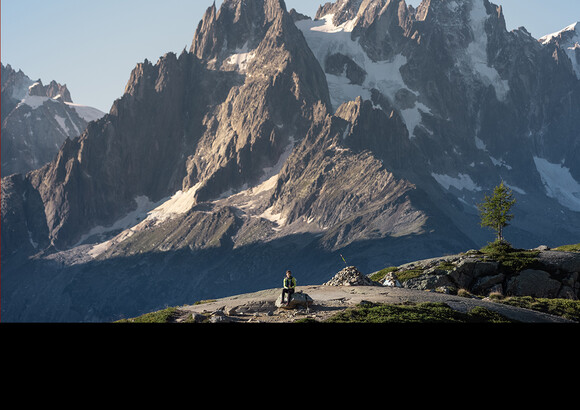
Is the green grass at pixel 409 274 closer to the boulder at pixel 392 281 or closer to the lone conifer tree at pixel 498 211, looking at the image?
the boulder at pixel 392 281

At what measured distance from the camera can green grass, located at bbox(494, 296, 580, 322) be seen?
49.6 metres

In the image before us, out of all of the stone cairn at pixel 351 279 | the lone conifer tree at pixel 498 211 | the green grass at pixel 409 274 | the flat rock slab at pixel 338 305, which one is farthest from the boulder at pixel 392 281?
the lone conifer tree at pixel 498 211

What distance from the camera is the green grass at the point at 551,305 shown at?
163 feet

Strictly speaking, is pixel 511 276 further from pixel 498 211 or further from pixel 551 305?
pixel 498 211

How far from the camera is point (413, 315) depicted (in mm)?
37594

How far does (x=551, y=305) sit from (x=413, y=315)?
1901 cm

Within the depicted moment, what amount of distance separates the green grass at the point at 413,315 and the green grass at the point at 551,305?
378 inches

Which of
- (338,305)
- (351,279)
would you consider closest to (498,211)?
(351,279)

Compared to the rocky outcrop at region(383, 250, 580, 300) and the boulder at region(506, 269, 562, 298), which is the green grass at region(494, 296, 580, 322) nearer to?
the boulder at region(506, 269, 562, 298)

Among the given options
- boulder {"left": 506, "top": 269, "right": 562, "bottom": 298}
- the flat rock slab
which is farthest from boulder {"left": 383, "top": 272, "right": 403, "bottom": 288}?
boulder {"left": 506, "top": 269, "right": 562, "bottom": 298}
